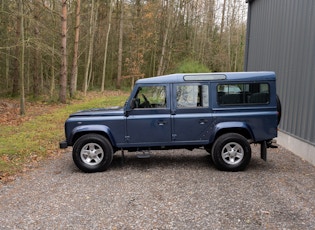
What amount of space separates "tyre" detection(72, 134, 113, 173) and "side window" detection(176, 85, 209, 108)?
1.85 meters

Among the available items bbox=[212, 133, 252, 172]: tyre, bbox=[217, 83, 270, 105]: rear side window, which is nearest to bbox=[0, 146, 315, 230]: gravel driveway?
bbox=[212, 133, 252, 172]: tyre

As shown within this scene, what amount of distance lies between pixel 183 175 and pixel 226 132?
136 centimetres

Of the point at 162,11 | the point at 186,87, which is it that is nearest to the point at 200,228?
the point at 186,87

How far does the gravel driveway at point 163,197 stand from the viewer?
13.8ft

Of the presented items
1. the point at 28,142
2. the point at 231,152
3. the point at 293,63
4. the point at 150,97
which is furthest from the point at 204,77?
the point at 28,142

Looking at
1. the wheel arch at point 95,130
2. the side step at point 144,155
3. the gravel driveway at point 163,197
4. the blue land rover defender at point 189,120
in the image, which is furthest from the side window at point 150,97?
the gravel driveway at point 163,197

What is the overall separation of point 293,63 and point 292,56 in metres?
0.24

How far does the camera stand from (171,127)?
21.1ft

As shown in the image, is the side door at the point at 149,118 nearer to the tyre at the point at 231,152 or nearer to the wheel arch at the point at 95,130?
the wheel arch at the point at 95,130

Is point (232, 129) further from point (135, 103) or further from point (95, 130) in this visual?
point (95, 130)

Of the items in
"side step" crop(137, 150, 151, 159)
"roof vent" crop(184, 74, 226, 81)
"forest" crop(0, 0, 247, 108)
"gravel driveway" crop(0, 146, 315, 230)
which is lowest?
"gravel driveway" crop(0, 146, 315, 230)

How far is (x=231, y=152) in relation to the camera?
6.47 meters

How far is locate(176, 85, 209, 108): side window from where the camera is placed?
21.3 feet

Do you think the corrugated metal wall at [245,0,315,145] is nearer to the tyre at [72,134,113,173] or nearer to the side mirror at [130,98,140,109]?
the side mirror at [130,98,140,109]
